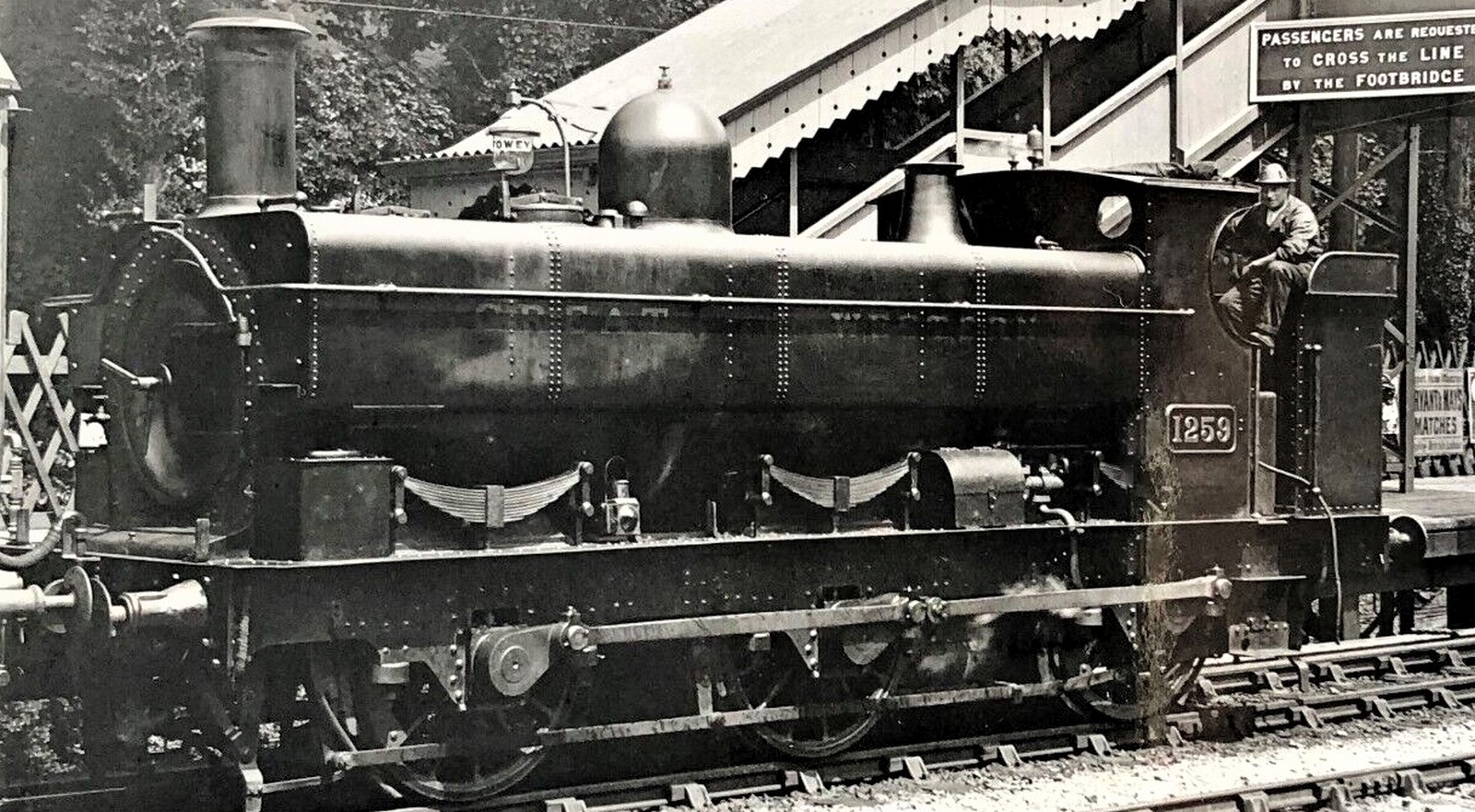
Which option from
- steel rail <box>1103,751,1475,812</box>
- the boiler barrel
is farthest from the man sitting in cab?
steel rail <box>1103,751,1475,812</box>

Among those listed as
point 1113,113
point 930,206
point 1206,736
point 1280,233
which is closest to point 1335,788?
point 1206,736

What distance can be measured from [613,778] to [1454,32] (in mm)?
11151

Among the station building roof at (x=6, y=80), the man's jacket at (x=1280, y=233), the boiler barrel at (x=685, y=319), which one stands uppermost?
the station building roof at (x=6, y=80)

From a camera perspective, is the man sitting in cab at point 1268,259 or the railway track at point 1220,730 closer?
the railway track at point 1220,730

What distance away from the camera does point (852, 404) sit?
32.8ft

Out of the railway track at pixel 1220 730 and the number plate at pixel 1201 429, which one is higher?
the number plate at pixel 1201 429

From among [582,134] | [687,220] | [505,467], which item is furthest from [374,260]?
[582,134]

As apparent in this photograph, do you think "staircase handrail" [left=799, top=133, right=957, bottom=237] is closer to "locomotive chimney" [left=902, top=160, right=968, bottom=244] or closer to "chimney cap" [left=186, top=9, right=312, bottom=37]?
"locomotive chimney" [left=902, top=160, right=968, bottom=244]

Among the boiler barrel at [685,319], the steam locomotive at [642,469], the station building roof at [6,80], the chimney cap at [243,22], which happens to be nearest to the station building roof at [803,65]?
the station building roof at [6,80]

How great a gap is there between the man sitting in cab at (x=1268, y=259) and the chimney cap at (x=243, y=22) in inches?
233

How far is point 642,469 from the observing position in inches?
372

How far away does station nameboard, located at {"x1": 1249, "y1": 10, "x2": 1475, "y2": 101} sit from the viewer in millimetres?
16250

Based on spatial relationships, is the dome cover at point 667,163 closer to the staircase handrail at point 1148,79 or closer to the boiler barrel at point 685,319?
the boiler barrel at point 685,319

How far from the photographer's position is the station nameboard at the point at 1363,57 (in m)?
16.2
